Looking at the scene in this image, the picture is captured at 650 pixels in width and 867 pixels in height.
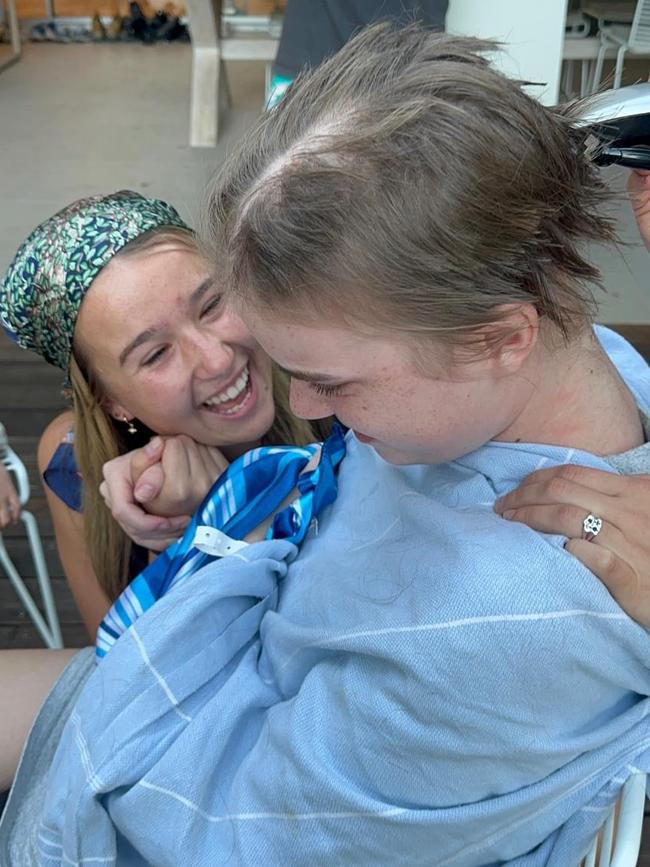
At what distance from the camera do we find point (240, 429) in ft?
5.01

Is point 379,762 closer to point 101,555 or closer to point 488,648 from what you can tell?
point 488,648

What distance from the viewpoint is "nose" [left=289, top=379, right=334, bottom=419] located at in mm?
946

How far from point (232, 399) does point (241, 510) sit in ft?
0.86

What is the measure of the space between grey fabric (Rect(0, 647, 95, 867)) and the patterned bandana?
51cm

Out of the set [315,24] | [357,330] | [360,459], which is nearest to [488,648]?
[357,330]

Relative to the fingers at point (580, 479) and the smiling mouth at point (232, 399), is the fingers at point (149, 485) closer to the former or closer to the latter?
the smiling mouth at point (232, 399)

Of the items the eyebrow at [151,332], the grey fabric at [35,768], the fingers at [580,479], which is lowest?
the grey fabric at [35,768]

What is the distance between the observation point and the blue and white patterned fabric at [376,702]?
822mm

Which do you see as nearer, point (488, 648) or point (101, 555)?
point (488, 648)

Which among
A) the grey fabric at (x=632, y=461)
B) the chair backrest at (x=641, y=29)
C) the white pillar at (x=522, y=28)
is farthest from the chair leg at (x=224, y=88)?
the grey fabric at (x=632, y=461)

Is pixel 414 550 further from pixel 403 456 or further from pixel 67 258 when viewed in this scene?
pixel 67 258

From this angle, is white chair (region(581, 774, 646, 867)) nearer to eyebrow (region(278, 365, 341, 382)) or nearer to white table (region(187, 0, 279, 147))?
eyebrow (region(278, 365, 341, 382))

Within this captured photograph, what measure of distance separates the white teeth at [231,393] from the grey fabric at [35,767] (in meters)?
0.42

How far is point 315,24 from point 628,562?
195 centimetres
